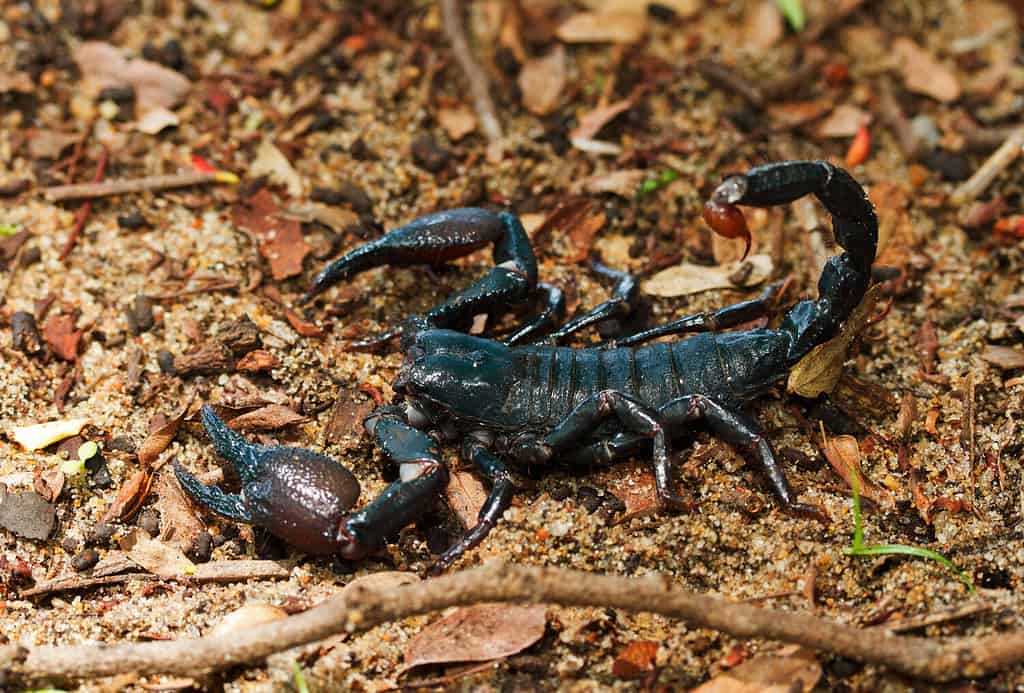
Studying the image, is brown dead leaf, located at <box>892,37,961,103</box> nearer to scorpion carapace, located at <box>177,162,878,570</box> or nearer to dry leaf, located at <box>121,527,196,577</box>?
scorpion carapace, located at <box>177,162,878,570</box>

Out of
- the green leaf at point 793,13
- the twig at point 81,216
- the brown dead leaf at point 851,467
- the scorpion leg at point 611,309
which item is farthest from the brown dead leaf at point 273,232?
the green leaf at point 793,13

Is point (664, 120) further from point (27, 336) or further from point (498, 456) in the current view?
point (27, 336)

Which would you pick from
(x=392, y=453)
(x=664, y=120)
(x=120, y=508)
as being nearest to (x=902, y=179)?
(x=664, y=120)

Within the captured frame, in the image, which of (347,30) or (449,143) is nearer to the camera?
(449,143)

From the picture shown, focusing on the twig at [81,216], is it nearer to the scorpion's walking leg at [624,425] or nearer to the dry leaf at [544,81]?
the dry leaf at [544,81]

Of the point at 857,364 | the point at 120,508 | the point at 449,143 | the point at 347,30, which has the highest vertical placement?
the point at 347,30

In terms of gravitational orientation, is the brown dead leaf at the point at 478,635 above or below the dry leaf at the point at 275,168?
below

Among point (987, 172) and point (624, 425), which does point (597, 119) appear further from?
point (624, 425)

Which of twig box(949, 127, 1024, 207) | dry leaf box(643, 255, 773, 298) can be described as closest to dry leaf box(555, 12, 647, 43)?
dry leaf box(643, 255, 773, 298)
